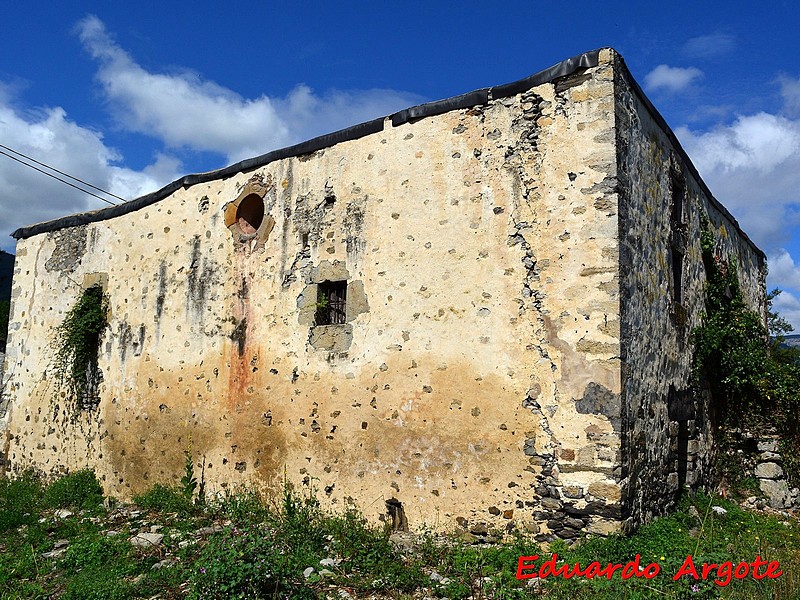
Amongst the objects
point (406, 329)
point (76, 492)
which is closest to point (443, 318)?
point (406, 329)

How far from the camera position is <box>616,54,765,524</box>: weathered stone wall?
605 cm

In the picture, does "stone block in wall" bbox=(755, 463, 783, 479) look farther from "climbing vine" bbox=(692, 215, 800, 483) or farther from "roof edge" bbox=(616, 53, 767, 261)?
"roof edge" bbox=(616, 53, 767, 261)

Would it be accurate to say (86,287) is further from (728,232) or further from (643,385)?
(728,232)

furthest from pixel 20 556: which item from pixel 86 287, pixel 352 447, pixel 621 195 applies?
pixel 621 195

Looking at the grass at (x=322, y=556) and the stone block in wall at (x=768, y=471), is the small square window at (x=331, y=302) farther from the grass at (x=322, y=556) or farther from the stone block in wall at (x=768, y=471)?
the stone block in wall at (x=768, y=471)

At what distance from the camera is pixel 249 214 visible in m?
8.80

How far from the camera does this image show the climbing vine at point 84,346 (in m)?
10.1

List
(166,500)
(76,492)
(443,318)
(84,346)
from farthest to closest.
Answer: (84,346) → (76,492) → (166,500) → (443,318)

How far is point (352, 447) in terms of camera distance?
280 inches

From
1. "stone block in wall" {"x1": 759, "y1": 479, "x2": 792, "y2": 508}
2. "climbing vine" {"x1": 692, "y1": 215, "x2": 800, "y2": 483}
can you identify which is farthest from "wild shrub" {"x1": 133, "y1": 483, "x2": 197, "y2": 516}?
"stone block in wall" {"x1": 759, "y1": 479, "x2": 792, "y2": 508}

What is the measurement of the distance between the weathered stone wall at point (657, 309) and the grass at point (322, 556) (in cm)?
48

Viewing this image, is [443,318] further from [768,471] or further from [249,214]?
[768,471]

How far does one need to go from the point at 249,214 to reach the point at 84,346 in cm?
389

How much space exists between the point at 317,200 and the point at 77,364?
A: 5384mm
